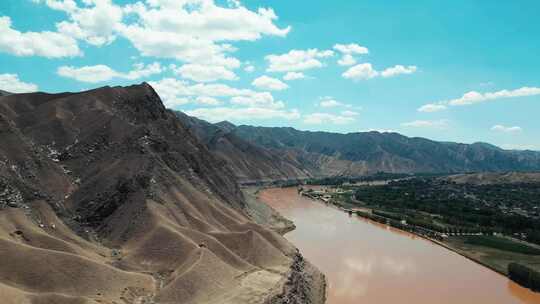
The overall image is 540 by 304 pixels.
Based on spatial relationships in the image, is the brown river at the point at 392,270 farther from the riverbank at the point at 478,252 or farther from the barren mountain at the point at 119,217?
the barren mountain at the point at 119,217

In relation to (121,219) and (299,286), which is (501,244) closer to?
(299,286)


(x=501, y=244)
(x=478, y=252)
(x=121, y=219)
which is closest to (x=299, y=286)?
(x=121, y=219)

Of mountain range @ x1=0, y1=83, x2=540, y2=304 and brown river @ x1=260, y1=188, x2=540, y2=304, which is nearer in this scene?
mountain range @ x1=0, y1=83, x2=540, y2=304

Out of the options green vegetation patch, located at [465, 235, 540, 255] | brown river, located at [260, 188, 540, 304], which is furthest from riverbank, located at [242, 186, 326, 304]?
green vegetation patch, located at [465, 235, 540, 255]

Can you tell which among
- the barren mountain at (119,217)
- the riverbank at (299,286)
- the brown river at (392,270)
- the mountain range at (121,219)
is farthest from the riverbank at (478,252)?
A: the barren mountain at (119,217)

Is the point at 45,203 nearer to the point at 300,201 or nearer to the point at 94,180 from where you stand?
the point at 94,180

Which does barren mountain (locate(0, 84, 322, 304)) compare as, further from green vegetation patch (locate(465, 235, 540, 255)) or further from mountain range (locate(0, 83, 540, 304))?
green vegetation patch (locate(465, 235, 540, 255))

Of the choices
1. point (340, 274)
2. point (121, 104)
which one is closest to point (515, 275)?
point (340, 274)
